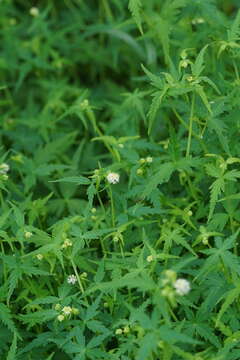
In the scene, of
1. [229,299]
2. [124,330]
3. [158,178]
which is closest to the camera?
[229,299]

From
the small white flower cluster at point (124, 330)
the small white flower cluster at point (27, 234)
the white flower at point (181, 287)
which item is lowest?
the small white flower cluster at point (124, 330)

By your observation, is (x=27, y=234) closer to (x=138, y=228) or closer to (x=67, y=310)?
(x=67, y=310)

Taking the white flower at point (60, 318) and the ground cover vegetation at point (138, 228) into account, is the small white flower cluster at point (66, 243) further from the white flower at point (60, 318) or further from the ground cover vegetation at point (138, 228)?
the white flower at point (60, 318)

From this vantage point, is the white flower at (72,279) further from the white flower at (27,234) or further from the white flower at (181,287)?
the white flower at (181,287)

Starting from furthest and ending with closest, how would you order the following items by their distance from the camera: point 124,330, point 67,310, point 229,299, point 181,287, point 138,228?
1. point 138,228
2. point 67,310
3. point 124,330
4. point 229,299
5. point 181,287

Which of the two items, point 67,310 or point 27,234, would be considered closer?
point 67,310

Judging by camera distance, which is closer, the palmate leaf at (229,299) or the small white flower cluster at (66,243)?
the palmate leaf at (229,299)

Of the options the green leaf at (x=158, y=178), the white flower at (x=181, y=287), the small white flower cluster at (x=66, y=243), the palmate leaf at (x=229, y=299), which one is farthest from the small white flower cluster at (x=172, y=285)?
the small white flower cluster at (x=66, y=243)

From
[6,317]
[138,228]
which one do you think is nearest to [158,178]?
[138,228]

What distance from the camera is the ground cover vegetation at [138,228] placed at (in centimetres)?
331

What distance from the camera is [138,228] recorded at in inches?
158

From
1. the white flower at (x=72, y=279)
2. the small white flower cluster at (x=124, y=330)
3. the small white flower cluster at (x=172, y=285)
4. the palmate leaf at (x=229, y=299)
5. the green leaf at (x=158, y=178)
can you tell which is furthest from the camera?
the white flower at (x=72, y=279)

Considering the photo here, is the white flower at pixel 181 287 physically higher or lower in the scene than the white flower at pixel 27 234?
higher

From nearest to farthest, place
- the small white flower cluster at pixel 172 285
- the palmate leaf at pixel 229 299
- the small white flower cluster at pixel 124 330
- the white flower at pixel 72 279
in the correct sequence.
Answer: the small white flower cluster at pixel 172 285
the palmate leaf at pixel 229 299
the small white flower cluster at pixel 124 330
the white flower at pixel 72 279
